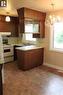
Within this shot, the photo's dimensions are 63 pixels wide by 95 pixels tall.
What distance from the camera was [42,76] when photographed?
466 cm

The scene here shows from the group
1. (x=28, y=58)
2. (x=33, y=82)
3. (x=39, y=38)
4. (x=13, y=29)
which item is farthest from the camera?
(x=13, y=29)

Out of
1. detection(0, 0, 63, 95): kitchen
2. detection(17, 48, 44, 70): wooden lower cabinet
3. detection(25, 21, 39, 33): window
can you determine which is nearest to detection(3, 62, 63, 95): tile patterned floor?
detection(17, 48, 44, 70): wooden lower cabinet

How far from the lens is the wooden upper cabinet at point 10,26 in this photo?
251 inches

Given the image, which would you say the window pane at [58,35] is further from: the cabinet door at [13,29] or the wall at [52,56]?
the cabinet door at [13,29]

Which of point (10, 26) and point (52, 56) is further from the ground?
point (10, 26)

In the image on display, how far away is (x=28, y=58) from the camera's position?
5.34 m

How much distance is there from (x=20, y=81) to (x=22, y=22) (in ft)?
7.16

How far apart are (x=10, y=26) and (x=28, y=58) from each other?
229 centimetres

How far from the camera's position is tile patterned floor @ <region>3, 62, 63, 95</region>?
3.52 metres

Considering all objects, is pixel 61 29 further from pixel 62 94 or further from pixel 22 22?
pixel 62 94

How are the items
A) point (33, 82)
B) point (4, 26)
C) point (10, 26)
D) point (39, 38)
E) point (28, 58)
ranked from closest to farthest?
point (33, 82), point (28, 58), point (39, 38), point (4, 26), point (10, 26)

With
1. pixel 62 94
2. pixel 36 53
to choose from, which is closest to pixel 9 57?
pixel 36 53

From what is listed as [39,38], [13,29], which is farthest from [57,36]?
[13,29]

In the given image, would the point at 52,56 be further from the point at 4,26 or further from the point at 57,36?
the point at 4,26
